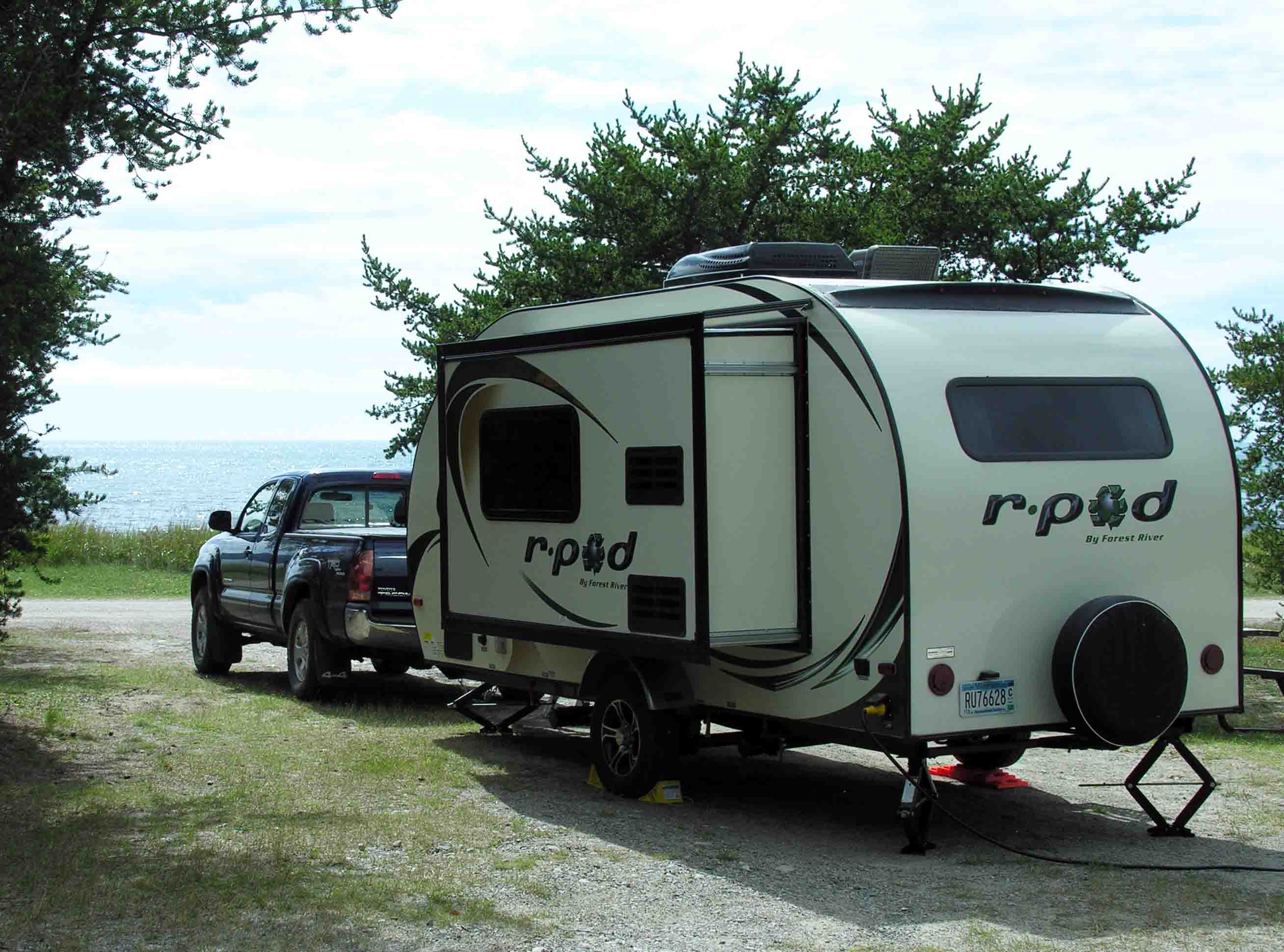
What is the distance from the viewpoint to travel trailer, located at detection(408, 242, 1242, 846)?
7.93m

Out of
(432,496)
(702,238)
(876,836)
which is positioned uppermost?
(702,238)

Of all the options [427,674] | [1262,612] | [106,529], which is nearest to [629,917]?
[427,674]

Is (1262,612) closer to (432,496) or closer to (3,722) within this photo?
(432,496)

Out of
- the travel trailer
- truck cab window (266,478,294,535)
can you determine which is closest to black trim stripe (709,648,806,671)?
the travel trailer

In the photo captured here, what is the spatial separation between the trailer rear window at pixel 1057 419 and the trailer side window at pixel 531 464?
2.53 metres

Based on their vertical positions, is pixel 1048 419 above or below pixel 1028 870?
above

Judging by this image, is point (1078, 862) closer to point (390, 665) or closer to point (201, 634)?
point (390, 665)

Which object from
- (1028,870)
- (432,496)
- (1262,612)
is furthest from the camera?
(1262,612)

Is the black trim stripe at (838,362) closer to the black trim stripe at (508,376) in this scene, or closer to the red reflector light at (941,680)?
the red reflector light at (941,680)

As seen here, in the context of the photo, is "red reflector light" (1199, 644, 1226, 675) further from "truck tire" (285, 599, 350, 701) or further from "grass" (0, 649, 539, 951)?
"truck tire" (285, 599, 350, 701)

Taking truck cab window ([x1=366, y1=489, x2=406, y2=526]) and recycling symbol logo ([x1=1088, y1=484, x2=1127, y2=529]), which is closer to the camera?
recycling symbol logo ([x1=1088, y1=484, x2=1127, y2=529])

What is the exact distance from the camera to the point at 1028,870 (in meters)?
7.83

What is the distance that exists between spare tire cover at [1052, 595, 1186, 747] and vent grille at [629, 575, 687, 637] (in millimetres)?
1944

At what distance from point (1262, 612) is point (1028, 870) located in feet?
53.0
